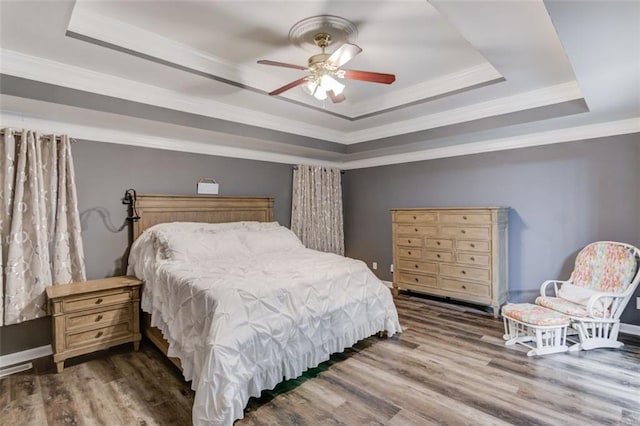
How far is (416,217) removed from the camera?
14.5ft

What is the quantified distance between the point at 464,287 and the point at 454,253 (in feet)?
1.40

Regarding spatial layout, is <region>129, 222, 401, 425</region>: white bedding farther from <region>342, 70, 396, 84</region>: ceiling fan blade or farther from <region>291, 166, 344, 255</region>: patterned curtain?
<region>342, 70, 396, 84</region>: ceiling fan blade

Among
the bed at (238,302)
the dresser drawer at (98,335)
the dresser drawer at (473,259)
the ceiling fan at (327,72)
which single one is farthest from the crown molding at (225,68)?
the dresser drawer at (98,335)

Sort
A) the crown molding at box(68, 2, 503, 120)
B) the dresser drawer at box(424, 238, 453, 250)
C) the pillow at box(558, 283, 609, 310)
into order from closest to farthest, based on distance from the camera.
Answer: the crown molding at box(68, 2, 503, 120) < the pillow at box(558, 283, 609, 310) < the dresser drawer at box(424, 238, 453, 250)

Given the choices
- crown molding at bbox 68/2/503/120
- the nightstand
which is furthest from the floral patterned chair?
the nightstand

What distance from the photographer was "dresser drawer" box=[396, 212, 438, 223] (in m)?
4.26

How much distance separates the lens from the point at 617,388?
229 cm

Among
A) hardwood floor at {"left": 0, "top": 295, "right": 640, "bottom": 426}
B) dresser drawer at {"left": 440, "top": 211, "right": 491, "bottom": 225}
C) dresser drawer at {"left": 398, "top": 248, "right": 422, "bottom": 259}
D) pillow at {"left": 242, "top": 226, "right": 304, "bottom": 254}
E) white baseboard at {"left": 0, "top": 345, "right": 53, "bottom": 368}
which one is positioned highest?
dresser drawer at {"left": 440, "top": 211, "right": 491, "bottom": 225}

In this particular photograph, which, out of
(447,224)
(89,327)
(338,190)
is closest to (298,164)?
(338,190)

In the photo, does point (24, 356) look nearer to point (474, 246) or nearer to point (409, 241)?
point (409, 241)

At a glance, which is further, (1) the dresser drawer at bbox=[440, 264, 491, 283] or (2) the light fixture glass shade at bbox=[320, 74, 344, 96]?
(1) the dresser drawer at bbox=[440, 264, 491, 283]

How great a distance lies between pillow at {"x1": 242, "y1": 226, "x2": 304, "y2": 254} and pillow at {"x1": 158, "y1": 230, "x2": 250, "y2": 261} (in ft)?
0.31

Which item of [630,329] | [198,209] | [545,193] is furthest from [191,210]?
Result: [630,329]

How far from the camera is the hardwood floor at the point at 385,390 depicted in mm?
2039
